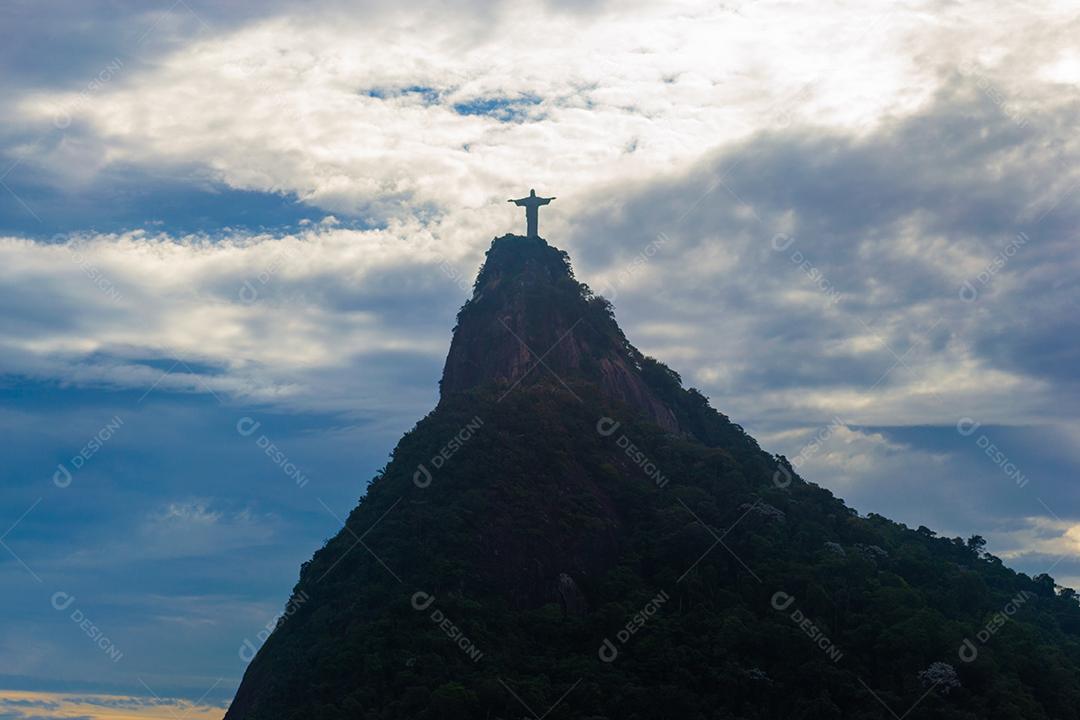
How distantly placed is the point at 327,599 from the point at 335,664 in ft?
34.8

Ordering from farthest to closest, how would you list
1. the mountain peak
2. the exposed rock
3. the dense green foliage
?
the mountain peak
the exposed rock
the dense green foliage

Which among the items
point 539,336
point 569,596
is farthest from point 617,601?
point 539,336

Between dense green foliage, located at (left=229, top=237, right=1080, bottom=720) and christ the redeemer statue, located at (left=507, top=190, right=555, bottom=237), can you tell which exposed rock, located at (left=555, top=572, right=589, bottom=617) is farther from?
christ the redeemer statue, located at (left=507, top=190, right=555, bottom=237)

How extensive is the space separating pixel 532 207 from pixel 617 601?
38.6 metres

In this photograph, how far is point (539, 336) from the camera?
98625mm

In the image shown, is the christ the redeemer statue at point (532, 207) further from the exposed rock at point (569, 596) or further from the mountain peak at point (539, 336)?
the exposed rock at point (569, 596)

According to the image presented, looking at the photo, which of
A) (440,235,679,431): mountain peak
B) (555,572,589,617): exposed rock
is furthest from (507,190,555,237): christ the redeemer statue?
(555,572,589,617): exposed rock

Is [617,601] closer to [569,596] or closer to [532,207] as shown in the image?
[569,596]

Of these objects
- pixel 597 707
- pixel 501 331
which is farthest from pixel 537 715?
pixel 501 331

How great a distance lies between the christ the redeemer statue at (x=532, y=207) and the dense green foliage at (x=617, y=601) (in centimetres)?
1520

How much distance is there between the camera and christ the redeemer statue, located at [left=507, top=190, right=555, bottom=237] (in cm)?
9731

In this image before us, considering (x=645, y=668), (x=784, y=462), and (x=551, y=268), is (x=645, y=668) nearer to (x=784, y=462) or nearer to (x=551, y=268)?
(x=784, y=462)

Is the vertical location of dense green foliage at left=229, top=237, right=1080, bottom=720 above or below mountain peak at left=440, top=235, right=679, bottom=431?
below

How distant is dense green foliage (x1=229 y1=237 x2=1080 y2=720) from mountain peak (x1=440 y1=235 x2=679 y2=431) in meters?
4.63
